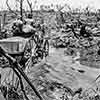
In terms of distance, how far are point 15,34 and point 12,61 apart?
534 inches

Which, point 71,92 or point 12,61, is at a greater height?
point 12,61

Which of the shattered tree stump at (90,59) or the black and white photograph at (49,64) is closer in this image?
the black and white photograph at (49,64)

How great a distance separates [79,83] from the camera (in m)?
4.43

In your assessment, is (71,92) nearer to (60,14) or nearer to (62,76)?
(62,76)

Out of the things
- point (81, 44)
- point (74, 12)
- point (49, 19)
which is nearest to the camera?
point (81, 44)

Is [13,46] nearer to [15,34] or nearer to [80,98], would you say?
[15,34]

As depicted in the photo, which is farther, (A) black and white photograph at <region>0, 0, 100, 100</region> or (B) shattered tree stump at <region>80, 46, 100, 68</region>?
(B) shattered tree stump at <region>80, 46, 100, 68</region>

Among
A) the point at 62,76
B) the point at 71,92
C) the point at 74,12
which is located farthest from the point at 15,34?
the point at 74,12

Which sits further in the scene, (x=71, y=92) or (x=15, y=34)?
(x=15, y=34)

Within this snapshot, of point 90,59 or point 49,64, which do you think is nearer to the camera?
point 49,64

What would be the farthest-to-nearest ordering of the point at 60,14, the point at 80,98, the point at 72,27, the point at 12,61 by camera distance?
the point at 60,14
the point at 72,27
the point at 80,98
the point at 12,61

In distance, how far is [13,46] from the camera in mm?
9648

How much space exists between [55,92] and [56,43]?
10308 millimetres

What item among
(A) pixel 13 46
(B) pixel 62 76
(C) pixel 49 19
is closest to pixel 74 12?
(C) pixel 49 19
